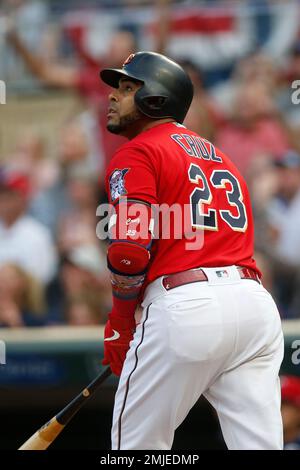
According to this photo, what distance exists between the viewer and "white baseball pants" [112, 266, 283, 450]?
294cm

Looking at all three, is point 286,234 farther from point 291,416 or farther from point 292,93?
point 291,416

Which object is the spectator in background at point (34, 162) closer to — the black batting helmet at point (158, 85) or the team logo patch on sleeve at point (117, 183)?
the black batting helmet at point (158, 85)

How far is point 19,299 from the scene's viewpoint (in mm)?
5707

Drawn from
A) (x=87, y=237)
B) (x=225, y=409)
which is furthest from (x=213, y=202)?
(x=87, y=237)

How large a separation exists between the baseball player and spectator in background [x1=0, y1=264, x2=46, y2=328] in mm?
2410

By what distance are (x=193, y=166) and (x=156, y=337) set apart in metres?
0.60

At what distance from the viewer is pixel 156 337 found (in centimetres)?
297

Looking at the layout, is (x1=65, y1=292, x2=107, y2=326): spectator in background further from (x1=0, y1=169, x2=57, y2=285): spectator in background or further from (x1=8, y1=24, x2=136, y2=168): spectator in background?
(x1=8, y1=24, x2=136, y2=168): spectator in background

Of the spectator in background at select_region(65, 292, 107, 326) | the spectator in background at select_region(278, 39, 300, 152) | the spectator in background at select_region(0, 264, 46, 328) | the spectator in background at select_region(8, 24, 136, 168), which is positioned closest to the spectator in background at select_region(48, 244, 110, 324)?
the spectator in background at select_region(65, 292, 107, 326)

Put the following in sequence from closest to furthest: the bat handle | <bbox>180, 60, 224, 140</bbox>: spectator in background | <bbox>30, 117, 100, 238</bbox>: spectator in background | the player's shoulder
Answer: the player's shoulder
the bat handle
<bbox>180, 60, 224, 140</bbox>: spectator in background
<bbox>30, 117, 100, 238</bbox>: spectator in background

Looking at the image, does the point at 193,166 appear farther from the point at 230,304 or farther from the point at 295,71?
the point at 295,71

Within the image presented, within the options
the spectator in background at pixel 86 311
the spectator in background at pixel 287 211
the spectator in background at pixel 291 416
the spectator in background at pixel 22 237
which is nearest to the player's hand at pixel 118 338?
the spectator in background at pixel 291 416

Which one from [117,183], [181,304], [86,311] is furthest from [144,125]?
[86,311]

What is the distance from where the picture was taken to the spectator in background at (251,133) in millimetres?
6305
